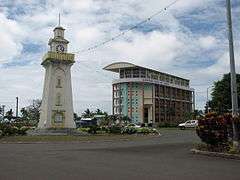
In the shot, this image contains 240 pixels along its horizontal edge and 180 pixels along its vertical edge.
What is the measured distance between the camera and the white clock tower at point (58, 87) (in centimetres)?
4681

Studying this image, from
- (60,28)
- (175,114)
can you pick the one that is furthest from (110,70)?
(60,28)

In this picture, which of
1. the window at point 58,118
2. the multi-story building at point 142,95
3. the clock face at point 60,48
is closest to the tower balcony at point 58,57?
the clock face at point 60,48

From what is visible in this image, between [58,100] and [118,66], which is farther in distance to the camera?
[118,66]

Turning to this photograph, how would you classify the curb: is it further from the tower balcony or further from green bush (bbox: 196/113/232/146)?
the tower balcony

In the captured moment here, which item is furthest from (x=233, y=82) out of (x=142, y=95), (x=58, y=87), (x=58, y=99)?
(x=142, y=95)

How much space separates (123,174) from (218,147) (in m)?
8.40

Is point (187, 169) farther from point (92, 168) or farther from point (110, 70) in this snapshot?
point (110, 70)

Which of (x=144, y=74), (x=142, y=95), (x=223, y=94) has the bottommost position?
(x=223, y=94)

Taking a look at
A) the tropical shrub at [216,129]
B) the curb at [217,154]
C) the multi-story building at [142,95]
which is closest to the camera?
the curb at [217,154]

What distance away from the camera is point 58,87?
155ft

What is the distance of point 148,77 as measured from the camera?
4943 inches

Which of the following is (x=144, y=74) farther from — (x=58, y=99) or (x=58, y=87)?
(x=58, y=99)

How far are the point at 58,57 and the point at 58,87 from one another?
3604mm

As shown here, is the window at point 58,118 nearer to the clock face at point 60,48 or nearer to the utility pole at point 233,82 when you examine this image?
the clock face at point 60,48
